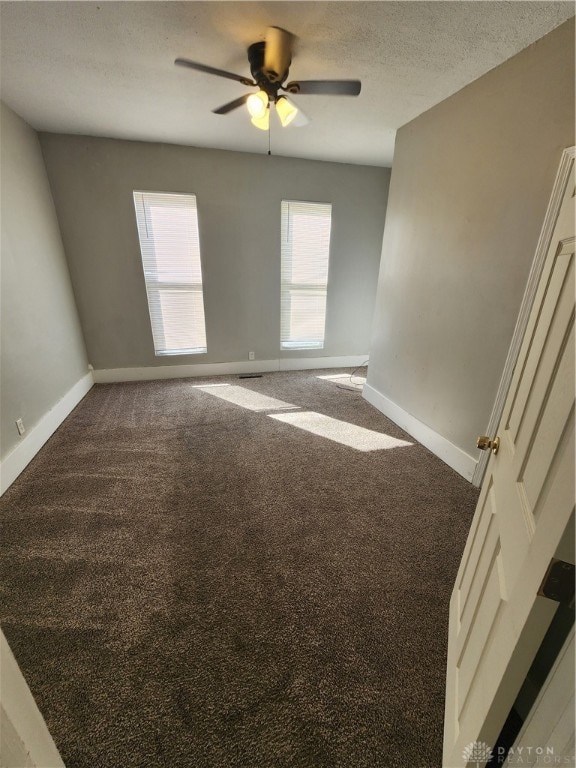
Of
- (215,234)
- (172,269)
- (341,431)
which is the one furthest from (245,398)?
(215,234)

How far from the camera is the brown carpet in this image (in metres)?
1.03

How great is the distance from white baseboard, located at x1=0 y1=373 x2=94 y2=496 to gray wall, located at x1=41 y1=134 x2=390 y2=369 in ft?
2.29

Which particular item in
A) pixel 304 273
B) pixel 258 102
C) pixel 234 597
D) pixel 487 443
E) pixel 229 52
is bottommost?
pixel 234 597

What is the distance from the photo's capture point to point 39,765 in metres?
0.67

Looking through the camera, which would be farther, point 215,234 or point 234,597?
point 215,234

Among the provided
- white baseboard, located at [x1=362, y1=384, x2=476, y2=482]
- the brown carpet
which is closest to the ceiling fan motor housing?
the brown carpet

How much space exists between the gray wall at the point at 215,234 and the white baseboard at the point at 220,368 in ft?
0.28

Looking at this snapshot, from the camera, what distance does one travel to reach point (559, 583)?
1.72 ft

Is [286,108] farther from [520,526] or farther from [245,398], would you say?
[245,398]

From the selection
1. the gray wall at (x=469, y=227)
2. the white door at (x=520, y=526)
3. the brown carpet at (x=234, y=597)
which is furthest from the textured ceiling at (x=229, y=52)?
the brown carpet at (x=234, y=597)

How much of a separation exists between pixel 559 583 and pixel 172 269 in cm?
407

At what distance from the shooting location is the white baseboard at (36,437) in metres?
2.13

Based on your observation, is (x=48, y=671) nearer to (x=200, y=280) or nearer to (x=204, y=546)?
(x=204, y=546)

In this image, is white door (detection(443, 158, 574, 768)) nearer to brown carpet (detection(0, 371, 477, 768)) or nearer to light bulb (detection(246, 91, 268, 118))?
brown carpet (detection(0, 371, 477, 768))
